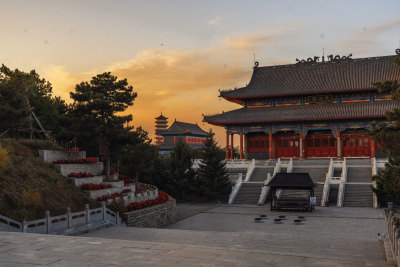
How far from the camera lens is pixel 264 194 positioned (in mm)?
28703

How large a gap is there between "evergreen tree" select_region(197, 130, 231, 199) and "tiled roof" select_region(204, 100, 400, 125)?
431 inches

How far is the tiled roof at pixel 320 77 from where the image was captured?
137 feet

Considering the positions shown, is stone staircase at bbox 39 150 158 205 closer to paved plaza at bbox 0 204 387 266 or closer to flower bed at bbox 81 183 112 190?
flower bed at bbox 81 183 112 190

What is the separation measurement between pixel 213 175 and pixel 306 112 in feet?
50.5

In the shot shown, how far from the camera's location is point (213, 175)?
102 feet

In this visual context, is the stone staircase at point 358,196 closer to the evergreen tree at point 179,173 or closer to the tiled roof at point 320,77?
the evergreen tree at point 179,173

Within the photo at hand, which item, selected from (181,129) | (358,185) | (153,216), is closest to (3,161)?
(153,216)

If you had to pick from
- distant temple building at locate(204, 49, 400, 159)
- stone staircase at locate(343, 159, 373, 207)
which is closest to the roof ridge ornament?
distant temple building at locate(204, 49, 400, 159)

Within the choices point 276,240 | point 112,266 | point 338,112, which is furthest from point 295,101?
point 112,266

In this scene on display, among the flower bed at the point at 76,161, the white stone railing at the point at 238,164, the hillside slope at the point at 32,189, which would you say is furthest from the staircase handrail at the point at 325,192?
the hillside slope at the point at 32,189

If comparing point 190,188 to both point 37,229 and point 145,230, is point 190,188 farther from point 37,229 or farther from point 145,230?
point 37,229

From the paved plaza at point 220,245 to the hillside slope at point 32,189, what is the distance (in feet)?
8.64

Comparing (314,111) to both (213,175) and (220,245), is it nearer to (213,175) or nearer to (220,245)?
(213,175)

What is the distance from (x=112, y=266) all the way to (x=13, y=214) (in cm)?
775
